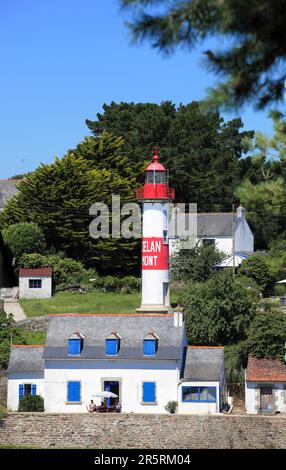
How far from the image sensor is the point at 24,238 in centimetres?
5372

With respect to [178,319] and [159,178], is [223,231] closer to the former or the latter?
[159,178]

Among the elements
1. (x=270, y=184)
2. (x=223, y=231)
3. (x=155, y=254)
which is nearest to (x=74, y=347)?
(x=155, y=254)

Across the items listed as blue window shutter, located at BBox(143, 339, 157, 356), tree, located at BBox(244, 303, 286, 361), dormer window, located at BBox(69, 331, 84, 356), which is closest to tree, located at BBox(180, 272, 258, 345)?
tree, located at BBox(244, 303, 286, 361)

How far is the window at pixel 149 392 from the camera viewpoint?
36.0 m

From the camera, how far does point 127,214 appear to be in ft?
191

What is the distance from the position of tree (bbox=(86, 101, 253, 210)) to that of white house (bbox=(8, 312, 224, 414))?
26739 mm

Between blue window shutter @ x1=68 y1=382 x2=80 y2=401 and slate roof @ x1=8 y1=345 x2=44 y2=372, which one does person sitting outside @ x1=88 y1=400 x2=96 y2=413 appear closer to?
blue window shutter @ x1=68 y1=382 x2=80 y2=401

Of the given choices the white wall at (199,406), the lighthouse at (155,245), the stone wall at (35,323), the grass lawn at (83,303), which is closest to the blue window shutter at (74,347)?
the white wall at (199,406)

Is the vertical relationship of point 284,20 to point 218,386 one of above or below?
above

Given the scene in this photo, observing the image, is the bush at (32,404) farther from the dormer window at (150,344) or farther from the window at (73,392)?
the dormer window at (150,344)

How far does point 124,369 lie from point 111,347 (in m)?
0.92
